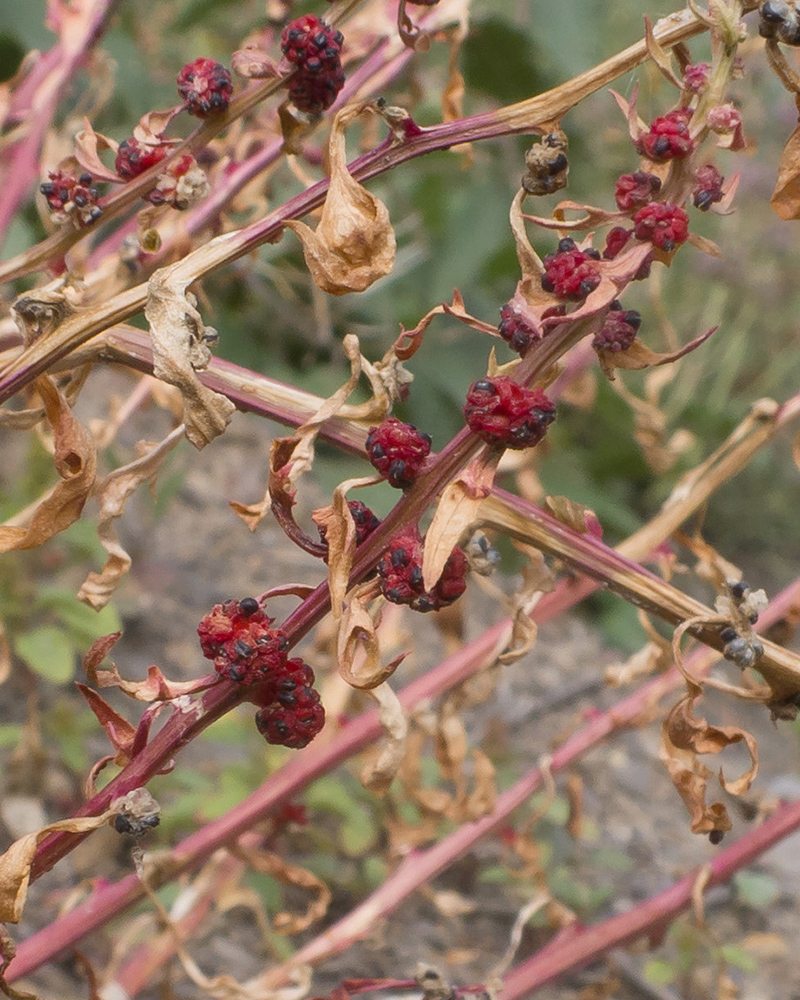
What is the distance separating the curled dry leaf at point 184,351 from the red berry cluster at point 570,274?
10cm

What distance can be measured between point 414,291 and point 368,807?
0.85m

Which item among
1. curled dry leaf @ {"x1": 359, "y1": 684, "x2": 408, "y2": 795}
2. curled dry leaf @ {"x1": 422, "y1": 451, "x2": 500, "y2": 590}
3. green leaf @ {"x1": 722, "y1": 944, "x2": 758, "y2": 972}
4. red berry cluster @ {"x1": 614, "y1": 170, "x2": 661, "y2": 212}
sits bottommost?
green leaf @ {"x1": 722, "y1": 944, "x2": 758, "y2": 972}

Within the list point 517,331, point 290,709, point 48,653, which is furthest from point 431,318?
point 48,653

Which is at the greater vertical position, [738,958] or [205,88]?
[205,88]

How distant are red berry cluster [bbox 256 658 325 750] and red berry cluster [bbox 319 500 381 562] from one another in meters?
0.04

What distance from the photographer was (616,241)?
0.37 m

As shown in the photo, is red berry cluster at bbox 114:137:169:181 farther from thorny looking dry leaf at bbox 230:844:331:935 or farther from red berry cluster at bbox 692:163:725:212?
thorny looking dry leaf at bbox 230:844:331:935

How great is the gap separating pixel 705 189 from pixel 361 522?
0.15 metres

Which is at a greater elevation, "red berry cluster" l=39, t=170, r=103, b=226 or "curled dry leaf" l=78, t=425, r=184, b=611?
"red berry cluster" l=39, t=170, r=103, b=226

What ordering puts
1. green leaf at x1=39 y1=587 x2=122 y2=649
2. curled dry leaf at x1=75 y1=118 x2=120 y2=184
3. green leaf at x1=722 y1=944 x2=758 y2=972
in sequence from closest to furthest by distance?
curled dry leaf at x1=75 y1=118 x2=120 y2=184 < green leaf at x1=722 y1=944 x2=758 y2=972 < green leaf at x1=39 y1=587 x2=122 y2=649

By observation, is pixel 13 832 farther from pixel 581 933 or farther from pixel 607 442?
pixel 607 442

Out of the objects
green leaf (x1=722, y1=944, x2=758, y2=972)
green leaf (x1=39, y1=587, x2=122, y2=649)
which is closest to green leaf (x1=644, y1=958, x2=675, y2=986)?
green leaf (x1=722, y1=944, x2=758, y2=972)

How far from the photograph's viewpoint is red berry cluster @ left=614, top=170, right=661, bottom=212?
0.36 m

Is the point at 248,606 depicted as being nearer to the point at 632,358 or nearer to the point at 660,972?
the point at 632,358
